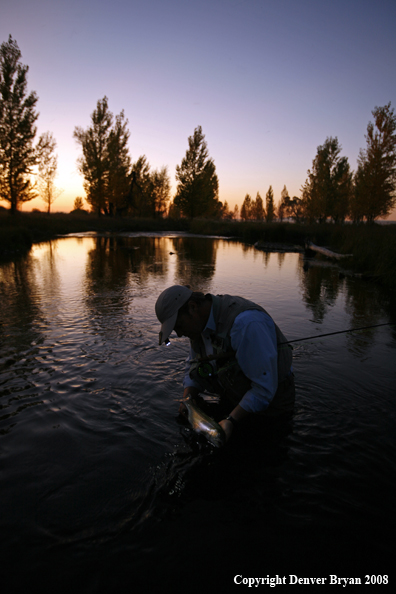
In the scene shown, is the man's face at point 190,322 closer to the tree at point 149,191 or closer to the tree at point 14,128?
the tree at point 14,128

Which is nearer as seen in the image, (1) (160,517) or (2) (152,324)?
(1) (160,517)

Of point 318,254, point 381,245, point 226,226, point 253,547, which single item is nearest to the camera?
point 253,547

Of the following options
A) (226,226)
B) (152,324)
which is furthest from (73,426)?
(226,226)

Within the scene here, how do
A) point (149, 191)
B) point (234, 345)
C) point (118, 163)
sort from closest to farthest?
point (234, 345) < point (118, 163) < point (149, 191)

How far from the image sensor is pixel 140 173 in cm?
6066

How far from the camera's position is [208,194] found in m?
56.2

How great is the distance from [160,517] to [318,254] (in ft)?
83.6

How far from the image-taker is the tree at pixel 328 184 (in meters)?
→ 44.8

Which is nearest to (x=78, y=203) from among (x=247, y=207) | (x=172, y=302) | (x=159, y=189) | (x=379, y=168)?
(x=159, y=189)

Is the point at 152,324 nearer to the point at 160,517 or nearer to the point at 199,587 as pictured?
the point at 160,517

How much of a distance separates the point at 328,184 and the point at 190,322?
47.8 meters

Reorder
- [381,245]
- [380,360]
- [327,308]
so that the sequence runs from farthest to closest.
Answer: [381,245]
[327,308]
[380,360]

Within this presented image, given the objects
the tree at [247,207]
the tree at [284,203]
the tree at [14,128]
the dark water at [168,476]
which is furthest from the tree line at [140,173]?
the tree at [284,203]

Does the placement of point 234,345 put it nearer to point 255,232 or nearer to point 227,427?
point 227,427
